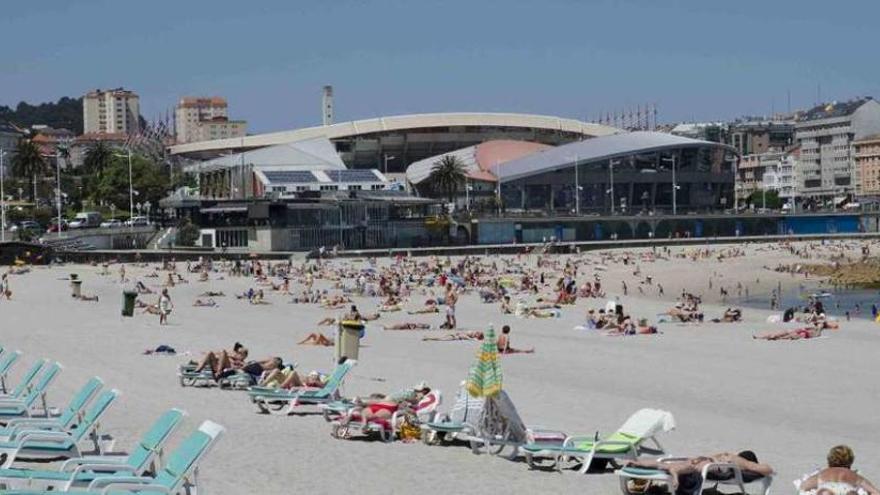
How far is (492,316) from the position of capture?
30.8 m

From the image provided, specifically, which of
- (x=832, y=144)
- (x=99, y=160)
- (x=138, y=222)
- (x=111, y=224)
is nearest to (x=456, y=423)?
(x=111, y=224)

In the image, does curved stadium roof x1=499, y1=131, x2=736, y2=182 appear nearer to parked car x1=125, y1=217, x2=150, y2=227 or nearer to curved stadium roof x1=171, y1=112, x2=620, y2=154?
curved stadium roof x1=171, y1=112, x2=620, y2=154

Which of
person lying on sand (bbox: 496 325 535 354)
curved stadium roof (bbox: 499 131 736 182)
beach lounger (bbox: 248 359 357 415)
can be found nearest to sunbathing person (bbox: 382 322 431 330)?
person lying on sand (bbox: 496 325 535 354)

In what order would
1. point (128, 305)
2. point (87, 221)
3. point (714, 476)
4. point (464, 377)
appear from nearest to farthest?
point (714, 476), point (464, 377), point (128, 305), point (87, 221)

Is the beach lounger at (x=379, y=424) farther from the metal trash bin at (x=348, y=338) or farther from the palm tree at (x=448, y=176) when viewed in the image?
the palm tree at (x=448, y=176)

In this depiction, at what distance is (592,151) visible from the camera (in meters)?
96.4

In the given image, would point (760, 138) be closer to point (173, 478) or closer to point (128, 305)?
point (128, 305)

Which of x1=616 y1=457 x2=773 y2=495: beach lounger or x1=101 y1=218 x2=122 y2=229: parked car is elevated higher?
x1=101 y1=218 x2=122 y2=229: parked car

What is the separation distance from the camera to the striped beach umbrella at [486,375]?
10539 millimetres

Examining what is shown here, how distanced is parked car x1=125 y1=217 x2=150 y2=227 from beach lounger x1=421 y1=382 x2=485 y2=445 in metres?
68.1

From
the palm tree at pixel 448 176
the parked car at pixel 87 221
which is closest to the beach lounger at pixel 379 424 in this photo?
the parked car at pixel 87 221

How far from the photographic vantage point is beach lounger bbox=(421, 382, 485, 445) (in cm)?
1091

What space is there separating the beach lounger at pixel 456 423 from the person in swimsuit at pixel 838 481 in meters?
3.46

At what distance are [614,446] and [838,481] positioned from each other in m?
2.23
